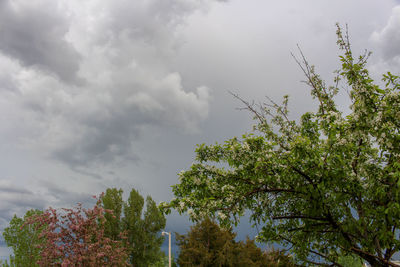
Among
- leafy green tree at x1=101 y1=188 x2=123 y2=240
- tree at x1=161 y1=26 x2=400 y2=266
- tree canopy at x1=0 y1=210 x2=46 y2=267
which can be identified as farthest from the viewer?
leafy green tree at x1=101 y1=188 x2=123 y2=240

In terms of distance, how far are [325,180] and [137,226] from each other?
3496 cm

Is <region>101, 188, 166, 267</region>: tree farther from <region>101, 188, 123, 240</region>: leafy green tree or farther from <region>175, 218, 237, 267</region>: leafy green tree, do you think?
<region>175, 218, 237, 267</region>: leafy green tree

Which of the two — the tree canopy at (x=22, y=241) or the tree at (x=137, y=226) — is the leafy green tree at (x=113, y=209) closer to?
the tree at (x=137, y=226)

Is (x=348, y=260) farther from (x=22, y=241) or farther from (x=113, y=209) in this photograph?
(x=22, y=241)

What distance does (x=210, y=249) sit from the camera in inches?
1049

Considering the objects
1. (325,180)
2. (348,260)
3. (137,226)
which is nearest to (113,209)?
(137,226)

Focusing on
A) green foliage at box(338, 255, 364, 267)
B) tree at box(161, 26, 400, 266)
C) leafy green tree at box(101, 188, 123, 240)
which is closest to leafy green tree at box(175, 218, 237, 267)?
green foliage at box(338, 255, 364, 267)

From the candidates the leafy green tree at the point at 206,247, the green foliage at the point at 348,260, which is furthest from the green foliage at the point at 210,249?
the green foliage at the point at 348,260

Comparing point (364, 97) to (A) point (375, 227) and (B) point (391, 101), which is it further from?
(A) point (375, 227)

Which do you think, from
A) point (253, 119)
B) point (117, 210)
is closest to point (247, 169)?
point (253, 119)

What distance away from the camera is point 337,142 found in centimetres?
700

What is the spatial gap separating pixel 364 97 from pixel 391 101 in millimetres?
607

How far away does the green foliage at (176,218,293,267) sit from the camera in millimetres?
25312

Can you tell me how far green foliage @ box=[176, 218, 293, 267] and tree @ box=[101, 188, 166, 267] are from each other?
36.3 feet
